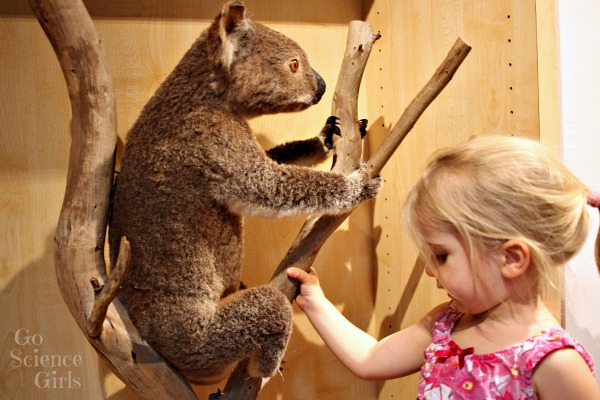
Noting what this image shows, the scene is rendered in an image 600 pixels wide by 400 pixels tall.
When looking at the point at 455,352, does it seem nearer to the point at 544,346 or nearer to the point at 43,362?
the point at 544,346

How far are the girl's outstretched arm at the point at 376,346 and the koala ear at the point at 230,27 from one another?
2.64ft

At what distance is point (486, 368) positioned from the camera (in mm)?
1254

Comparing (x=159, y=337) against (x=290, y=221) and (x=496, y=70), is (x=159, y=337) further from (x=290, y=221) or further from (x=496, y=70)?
(x=496, y=70)

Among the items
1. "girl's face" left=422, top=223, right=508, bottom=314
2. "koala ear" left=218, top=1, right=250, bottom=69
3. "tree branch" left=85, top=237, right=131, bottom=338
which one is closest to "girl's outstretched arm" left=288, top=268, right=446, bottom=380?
"girl's face" left=422, top=223, right=508, bottom=314

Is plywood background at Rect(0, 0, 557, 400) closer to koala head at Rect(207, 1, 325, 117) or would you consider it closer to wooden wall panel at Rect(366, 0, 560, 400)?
wooden wall panel at Rect(366, 0, 560, 400)

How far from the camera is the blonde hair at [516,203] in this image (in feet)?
3.87

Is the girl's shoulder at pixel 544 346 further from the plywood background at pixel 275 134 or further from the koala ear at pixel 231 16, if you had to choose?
the koala ear at pixel 231 16

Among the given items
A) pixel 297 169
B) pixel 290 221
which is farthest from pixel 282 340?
pixel 290 221

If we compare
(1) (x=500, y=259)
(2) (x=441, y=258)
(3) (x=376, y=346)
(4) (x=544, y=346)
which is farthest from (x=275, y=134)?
(4) (x=544, y=346)

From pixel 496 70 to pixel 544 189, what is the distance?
75cm

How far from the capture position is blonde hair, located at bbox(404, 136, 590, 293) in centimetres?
118

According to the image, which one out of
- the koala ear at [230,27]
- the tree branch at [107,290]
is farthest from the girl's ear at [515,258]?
the koala ear at [230,27]

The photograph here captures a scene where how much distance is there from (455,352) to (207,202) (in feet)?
2.60

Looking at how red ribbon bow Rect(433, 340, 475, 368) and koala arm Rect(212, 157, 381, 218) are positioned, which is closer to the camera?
red ribbon bow Rect(433, 340, 475, 368)
